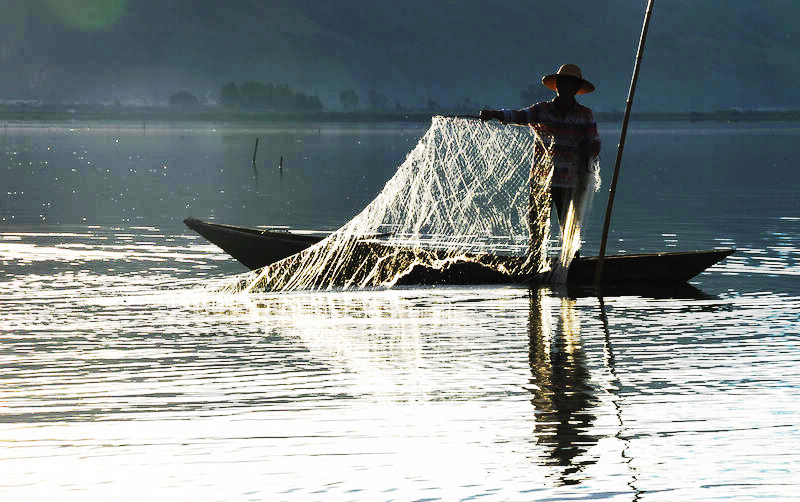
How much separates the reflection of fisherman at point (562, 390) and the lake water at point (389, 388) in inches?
1.1

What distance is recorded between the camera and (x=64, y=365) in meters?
12.5

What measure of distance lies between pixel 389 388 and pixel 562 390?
1.35 metres

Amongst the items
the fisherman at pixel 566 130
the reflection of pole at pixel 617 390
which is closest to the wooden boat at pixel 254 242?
the fisherman at pixel 566 130

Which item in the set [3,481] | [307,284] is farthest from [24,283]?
[3,481]

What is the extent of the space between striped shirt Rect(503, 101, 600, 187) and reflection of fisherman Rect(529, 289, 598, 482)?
2.17 m

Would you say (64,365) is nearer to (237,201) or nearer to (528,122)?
(528,122)

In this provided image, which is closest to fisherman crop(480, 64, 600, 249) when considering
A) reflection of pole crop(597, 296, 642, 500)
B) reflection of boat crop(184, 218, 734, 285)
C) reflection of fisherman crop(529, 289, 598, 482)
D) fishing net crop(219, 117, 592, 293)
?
fishing net crop(219, 117, 592, 293)

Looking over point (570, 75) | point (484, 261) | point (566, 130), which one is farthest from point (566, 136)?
point (484, 261)

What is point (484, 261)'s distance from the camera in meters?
18.9

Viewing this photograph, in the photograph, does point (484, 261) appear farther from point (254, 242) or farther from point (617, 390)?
point (617, 390)

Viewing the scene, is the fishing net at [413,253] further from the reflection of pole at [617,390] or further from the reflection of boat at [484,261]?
the reflection of pole at [617,390]

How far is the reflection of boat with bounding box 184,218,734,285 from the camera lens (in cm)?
1830

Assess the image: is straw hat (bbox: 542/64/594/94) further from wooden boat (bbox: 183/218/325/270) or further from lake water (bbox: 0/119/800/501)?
wooden boat (bbox: 183/218/325/270)

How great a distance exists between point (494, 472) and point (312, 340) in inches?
205
